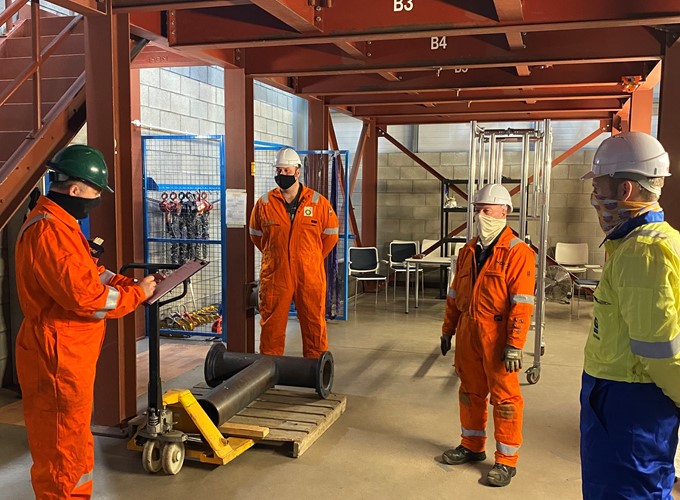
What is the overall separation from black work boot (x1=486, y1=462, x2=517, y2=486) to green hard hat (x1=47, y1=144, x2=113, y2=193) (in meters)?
2.95

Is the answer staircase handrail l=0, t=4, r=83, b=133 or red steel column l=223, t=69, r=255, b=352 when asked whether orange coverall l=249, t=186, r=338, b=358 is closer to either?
red steel column l=223, t=69, r=255, b=352

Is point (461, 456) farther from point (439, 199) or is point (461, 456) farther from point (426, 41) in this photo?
point (439, 199)

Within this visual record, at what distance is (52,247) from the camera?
9.53ft

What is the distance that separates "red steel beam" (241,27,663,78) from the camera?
17.8 feet

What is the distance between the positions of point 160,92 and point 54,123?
12.0ft

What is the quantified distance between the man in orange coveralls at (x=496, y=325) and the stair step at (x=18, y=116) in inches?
151

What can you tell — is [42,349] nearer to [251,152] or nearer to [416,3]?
[416,3]

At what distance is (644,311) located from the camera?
2.12 metres

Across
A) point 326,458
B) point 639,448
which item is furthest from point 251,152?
point 639,448

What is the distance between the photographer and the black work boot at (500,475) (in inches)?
157

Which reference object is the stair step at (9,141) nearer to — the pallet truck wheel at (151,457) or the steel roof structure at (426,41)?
the steel roof structure at (426,41)

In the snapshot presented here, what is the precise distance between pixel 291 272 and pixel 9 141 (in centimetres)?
260

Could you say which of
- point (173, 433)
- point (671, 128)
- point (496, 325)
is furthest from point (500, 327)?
point (173, 433)

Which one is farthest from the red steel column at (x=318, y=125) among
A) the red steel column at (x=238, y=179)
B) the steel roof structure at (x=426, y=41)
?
the red steel column at (x=238, y=179)
